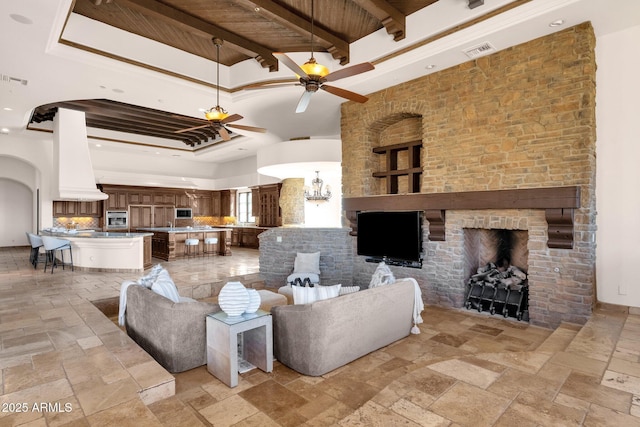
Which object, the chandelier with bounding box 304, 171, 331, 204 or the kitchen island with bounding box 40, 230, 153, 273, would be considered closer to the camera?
the kitchen island with bounding box 40, 230, 153, 273

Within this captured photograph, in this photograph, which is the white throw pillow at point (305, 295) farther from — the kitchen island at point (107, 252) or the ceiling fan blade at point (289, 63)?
the kitchen island at point (107, 252)

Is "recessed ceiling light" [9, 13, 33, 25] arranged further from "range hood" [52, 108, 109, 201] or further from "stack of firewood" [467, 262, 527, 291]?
"stack of firewood" [467, 262, 527, 291]

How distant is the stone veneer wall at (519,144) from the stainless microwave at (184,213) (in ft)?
35.4

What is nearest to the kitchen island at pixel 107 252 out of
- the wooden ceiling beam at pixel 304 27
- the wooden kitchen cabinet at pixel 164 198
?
the wooden kitchen cabinet at pixel 164 198

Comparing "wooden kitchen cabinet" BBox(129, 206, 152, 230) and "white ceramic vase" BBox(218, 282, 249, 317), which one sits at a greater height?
"wooden kitchen cabinet" BBox(129, 206, 152, 230)

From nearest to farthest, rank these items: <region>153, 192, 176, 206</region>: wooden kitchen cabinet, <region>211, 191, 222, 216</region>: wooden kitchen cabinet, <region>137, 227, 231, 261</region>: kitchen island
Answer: <region>137, 227, 231, 261</region>: kitchen island → <region>153, 192, 176, 206</region>: wooden kitchen cabinet → <region>211, 191, 222, 216</region>: wooden kitchen cabinet

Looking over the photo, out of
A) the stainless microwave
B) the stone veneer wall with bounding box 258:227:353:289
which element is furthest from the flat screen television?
the stainless microwave

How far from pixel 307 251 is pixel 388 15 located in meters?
4.66

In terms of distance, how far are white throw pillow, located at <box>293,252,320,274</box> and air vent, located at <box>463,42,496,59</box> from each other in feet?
14.4

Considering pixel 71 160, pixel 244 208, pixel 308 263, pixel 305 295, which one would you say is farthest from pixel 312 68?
pixel 244 208

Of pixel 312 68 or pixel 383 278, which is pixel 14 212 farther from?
pixel 383 278

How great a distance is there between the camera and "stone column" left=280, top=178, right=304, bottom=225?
37.0 feet

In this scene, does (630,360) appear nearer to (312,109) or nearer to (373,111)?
(373,111)

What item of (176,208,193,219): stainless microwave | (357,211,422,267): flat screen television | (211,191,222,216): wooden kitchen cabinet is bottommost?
(357,211,422,267): flat screen television
